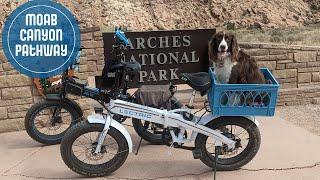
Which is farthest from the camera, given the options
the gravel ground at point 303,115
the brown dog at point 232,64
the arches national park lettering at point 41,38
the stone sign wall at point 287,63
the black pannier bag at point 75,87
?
the stone sign wall at point 287,63

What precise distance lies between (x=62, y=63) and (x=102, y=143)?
2.01 metres

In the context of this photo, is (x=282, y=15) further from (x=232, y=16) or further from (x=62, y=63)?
(x=62, y=63)

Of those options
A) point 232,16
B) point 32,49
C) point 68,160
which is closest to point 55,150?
point 68,160

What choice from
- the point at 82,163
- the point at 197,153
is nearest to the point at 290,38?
the point at 197,153

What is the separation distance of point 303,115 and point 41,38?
155 inches

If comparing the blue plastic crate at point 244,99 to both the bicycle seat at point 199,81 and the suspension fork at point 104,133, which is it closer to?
the bicycle seat at point 199,81

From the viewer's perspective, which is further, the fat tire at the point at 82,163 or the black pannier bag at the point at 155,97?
the black pannier bag at the point at 155,97

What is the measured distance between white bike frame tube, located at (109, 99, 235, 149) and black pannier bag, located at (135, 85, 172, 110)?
242 millimetres

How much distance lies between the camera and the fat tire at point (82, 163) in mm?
4570

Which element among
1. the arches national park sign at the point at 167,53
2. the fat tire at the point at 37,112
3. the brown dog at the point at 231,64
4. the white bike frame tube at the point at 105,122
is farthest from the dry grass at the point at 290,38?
the white bike frame tube at the point at 105,122

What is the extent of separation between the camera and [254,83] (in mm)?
4875

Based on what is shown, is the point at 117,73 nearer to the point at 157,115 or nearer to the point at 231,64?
the point at 157,115

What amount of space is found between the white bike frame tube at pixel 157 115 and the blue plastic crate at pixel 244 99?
22 centimetres

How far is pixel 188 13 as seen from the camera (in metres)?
14.7
